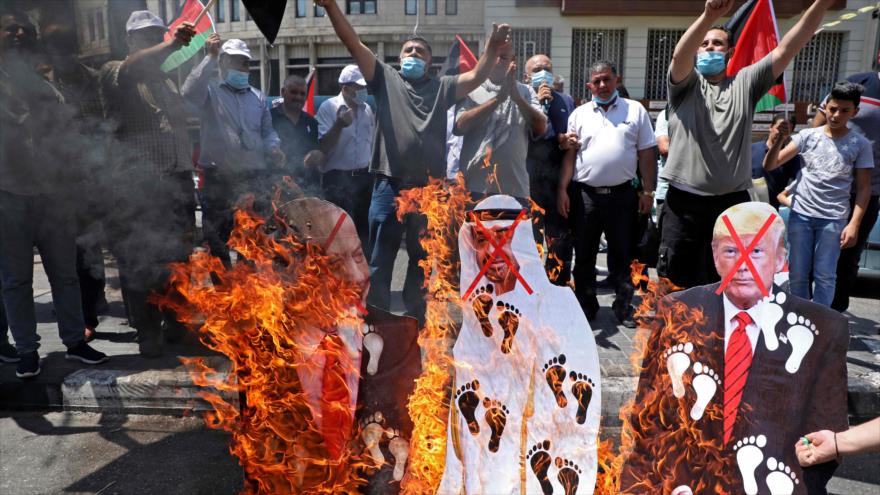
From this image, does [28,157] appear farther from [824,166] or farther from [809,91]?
[809,91]

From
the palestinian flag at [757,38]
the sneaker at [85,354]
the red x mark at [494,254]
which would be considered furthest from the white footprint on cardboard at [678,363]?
the sneaker at [85,354]

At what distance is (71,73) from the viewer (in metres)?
4.04

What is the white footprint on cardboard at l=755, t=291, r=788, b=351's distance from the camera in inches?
91.2

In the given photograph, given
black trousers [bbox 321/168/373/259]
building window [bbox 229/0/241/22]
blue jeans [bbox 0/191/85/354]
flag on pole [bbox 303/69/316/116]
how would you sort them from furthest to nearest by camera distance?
flag on pole [bbox 303/69/316/116] → black trousers [bbox 321/168/373/259] → blue jeans [bbox 0/191/85/354] → building window [bbox 229/0/241/22]

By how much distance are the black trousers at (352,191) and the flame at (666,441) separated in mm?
2399

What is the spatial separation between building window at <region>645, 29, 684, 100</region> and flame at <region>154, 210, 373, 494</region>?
9865 mm

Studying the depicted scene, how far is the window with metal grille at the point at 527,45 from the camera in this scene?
513 centimetres

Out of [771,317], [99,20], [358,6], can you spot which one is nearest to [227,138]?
[99,20]

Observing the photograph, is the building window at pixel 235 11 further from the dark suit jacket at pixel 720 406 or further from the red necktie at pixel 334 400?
the dark suit jacket at pixel 720 406

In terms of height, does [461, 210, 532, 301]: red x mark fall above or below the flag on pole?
below

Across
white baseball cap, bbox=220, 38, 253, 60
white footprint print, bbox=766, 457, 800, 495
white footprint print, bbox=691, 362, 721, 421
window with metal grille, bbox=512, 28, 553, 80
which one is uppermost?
window with metal grille, bbox=512, 28, 553, 80

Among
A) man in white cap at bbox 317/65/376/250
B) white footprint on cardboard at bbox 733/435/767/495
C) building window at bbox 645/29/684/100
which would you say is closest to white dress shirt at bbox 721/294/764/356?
white footprint on cardboard at bbox 733/435/767/495

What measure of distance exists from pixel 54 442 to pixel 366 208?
2440 mm

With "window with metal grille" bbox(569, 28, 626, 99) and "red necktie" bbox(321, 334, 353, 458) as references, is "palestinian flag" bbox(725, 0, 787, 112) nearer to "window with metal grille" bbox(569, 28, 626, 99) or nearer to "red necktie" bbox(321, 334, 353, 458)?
"window with metal grille" bbox(569, 28, 626, 99)
